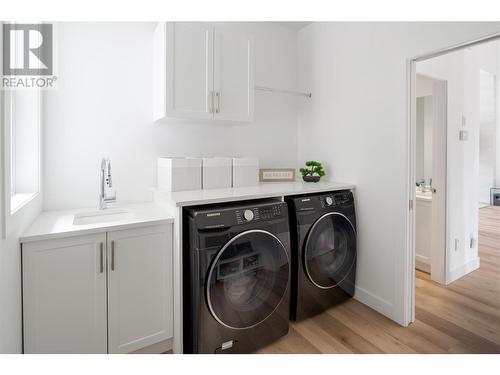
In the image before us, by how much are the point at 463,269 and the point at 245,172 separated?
2338 mm

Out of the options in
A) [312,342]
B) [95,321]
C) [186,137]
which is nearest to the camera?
[95,321]

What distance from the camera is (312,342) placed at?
187 cm

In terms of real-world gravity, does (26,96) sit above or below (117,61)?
below

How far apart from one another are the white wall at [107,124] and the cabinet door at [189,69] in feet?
1.17

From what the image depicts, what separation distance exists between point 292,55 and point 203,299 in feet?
8.02

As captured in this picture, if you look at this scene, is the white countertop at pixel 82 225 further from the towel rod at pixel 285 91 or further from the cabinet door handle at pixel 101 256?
the towel rod at pixel 285 91

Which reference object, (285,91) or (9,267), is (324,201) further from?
(9,267)

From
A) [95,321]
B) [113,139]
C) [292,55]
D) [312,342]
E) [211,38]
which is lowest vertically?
[312,342]

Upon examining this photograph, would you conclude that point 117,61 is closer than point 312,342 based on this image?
No

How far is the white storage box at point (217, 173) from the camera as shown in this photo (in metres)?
2.10

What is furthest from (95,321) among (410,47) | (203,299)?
(410,47)

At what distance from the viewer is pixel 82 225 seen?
160 cm
